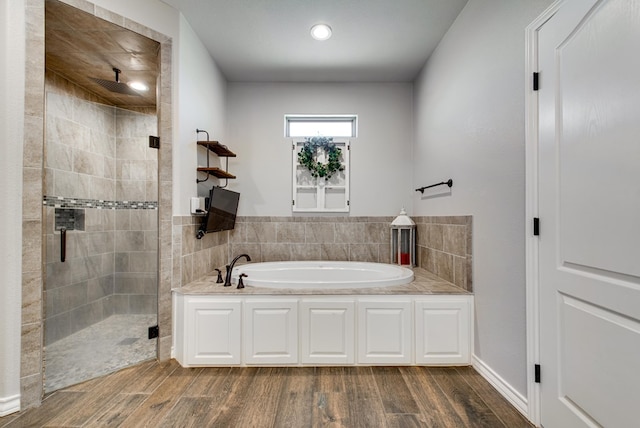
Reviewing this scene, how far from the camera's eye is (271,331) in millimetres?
2084

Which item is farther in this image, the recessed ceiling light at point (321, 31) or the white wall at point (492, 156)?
the recessed ceiling light at point (321, 31)

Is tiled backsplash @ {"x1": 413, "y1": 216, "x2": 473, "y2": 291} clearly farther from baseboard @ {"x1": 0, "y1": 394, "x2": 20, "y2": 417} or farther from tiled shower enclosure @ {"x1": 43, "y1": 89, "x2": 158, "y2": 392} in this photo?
Answer: baseboard @ {"x1": 0, "y1": 394, "x2": 20, "y2": 417}

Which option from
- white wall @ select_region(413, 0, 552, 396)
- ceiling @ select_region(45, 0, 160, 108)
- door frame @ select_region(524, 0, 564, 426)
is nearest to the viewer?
door frame @ select_region(524, 0, 564, 426)

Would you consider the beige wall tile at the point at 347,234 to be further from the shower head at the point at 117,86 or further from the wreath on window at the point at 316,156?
the shower head at the point at 117,86

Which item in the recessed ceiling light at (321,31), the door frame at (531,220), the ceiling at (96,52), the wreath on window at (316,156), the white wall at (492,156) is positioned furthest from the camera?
the wreath on window at (316,156)

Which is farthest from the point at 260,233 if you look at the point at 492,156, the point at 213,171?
the point at 492,156

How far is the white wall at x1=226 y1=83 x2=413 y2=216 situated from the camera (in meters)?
3.34

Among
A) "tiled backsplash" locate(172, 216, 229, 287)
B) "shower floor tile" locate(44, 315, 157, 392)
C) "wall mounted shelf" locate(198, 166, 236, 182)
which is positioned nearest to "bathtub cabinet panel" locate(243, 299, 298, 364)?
"tiled backsplash" locate(172, 216, 229, 287)

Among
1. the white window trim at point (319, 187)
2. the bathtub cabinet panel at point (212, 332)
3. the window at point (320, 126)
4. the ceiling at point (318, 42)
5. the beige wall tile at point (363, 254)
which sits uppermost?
the ceiling at point (318, 42)

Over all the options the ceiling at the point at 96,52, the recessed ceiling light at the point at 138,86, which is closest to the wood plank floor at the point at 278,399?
the ceiling at the point at 96,52

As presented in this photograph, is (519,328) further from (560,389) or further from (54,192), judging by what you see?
(54,192)

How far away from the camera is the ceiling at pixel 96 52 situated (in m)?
1.91

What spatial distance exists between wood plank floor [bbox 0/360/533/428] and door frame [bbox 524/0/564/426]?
22 centimetres

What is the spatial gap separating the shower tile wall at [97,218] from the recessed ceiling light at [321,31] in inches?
64.8
